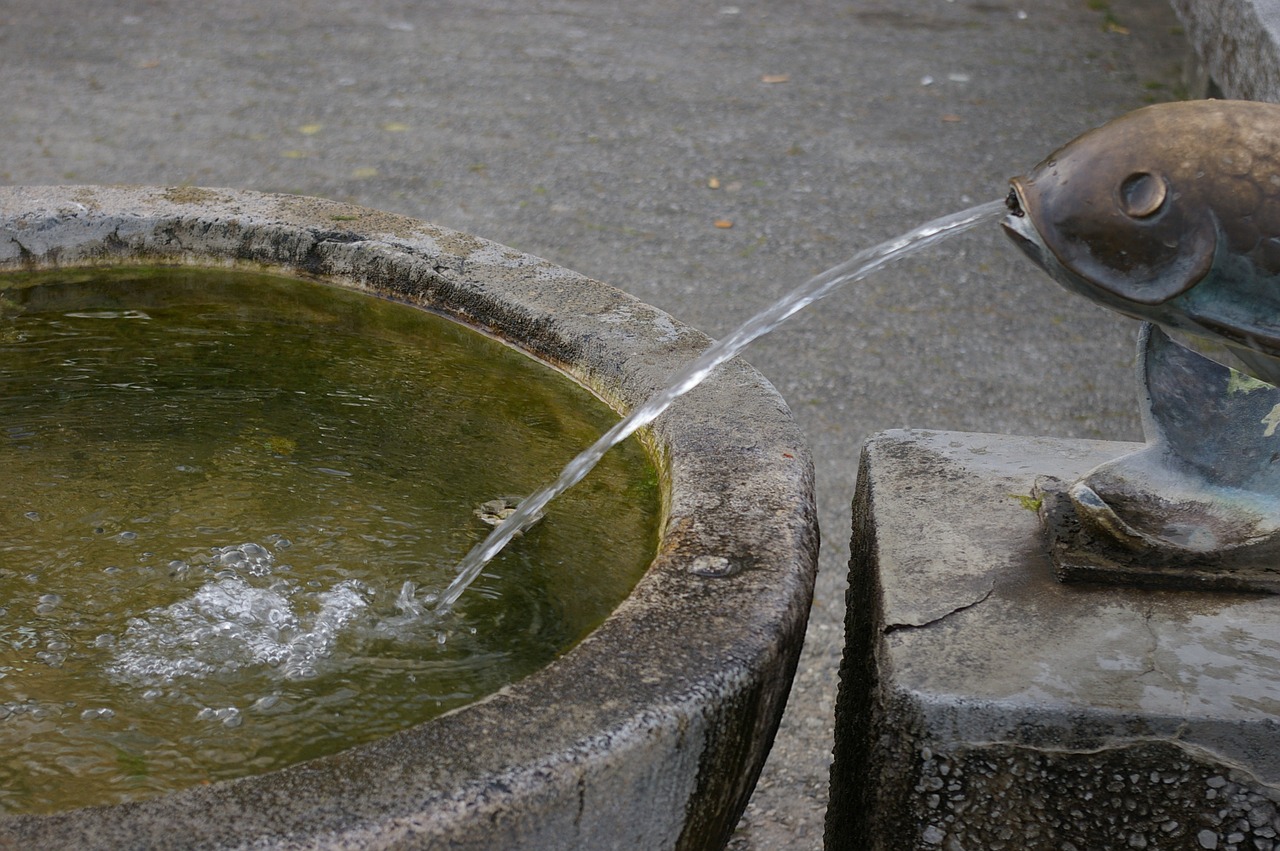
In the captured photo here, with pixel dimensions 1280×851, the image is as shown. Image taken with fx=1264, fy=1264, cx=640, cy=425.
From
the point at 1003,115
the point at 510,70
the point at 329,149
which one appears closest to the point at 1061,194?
the point at 329,149

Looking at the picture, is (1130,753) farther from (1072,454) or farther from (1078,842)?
(1072,454)

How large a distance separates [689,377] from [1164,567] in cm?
67

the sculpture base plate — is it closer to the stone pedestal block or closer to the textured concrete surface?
the stone pedestal block

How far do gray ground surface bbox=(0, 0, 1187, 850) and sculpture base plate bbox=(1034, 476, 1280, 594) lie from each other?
0.82 metres

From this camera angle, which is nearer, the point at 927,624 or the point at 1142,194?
the point at 1142,194

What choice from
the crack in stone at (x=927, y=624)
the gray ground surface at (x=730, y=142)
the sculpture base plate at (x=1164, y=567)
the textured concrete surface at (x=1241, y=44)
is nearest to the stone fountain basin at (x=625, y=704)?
the crack in stone at (x=927, y=624)

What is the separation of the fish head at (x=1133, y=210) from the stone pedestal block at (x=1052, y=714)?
1.47 ft

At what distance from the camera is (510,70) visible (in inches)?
230

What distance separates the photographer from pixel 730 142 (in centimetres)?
512

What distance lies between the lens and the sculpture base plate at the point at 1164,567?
5.24 ft

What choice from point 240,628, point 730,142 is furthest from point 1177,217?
point 730,142

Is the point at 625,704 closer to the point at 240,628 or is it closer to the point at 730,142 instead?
the point at 240,628

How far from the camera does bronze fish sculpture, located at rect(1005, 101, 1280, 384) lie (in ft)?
3.91

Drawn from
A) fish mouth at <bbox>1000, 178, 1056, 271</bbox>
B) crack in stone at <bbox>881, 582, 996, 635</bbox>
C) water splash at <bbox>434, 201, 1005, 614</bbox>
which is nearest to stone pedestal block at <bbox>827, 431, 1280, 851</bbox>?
crack in stone at <bbox>881, 582, 996, 635</bbox>
